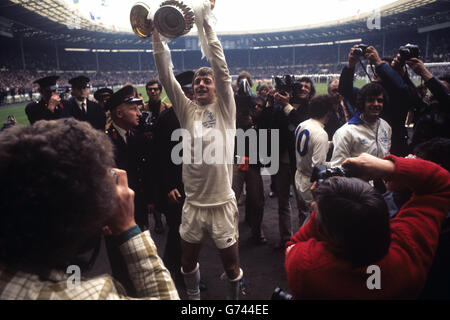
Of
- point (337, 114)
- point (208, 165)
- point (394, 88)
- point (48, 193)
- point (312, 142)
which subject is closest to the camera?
point (48, 193)

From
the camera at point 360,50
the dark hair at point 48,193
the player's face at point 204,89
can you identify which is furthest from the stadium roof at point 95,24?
the dark hair at point 48,193

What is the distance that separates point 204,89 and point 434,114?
2225 millimetres

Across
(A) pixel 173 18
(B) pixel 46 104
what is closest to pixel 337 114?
(A) pixel 173 18

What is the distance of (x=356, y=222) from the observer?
43.5 inches

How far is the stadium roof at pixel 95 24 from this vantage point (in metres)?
29.4

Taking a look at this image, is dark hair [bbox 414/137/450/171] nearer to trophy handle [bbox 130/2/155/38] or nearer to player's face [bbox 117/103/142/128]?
trophy handle [bbox 130/2/155/38]

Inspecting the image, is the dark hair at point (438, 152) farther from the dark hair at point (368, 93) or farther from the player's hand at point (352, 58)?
the player's hand at point (352, 58)

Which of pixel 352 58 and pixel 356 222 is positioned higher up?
pixel 352 58

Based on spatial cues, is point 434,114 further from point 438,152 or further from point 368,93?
point 438,152

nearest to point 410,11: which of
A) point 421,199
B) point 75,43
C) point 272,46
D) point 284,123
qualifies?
point 272,46

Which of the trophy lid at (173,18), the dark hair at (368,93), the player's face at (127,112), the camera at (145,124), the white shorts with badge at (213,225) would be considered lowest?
the white shorts with badge at (213,225)

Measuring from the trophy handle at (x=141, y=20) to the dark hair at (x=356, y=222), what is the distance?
1976 millimetres

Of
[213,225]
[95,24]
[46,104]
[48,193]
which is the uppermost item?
[95,24]
